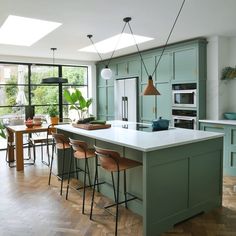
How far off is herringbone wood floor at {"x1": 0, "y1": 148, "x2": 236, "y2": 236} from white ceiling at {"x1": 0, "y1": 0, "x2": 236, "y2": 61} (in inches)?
98.5

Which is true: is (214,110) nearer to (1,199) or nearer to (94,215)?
(94,215)

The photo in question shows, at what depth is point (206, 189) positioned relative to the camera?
301 cm

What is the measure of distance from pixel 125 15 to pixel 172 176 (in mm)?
2219

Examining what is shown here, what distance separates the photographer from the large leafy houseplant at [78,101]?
6.56 metres

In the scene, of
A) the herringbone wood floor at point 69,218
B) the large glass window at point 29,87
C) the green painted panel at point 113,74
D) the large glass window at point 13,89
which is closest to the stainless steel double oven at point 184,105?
the herringbone wood floor at point 69,218

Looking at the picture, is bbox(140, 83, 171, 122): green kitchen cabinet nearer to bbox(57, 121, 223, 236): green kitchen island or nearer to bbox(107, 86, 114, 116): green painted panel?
bbox(107, 86, 114, 116): green painted panel

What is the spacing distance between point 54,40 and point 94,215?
11.1 feet

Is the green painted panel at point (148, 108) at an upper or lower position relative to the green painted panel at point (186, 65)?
lower

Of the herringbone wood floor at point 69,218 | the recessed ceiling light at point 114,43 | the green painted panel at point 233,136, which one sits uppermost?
the recessed ceiling light at point 114,43

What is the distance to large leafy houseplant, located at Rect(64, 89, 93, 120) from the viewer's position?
21.5ft

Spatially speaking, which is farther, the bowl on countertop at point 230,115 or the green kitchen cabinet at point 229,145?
the bowl on countertop at point 230,115

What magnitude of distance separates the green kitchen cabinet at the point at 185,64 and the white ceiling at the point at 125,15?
0.96ft

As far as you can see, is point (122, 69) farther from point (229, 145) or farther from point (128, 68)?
point (229, 145)

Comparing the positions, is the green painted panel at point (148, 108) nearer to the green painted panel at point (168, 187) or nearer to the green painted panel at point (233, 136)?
the green painted panel at point (233, 136)
